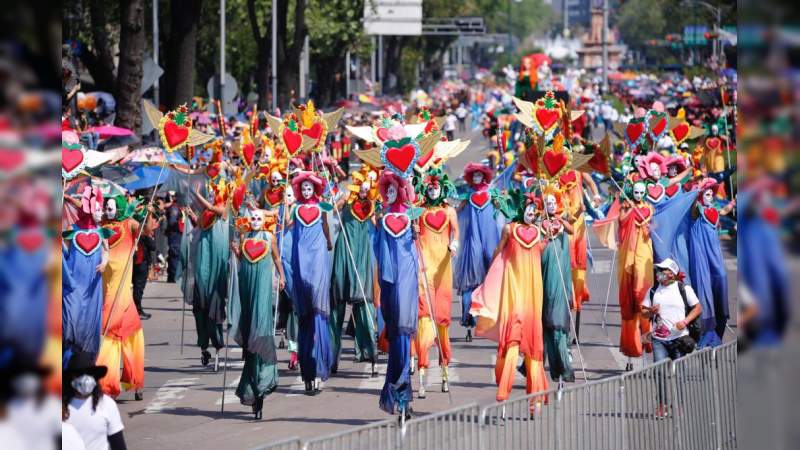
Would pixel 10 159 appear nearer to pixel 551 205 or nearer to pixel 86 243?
pixel 86 243

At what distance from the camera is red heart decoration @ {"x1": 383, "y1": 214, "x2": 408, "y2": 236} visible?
42.6 feet

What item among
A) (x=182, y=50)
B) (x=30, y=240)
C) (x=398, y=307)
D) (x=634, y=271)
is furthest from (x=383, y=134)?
(x=182, y=50)

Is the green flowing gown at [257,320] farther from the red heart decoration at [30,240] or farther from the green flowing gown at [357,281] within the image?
the red heart decoration at [30,240]

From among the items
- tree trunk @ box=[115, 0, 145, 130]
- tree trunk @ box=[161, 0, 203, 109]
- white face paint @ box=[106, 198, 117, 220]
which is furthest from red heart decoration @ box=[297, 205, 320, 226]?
tree trunk @ box=[161, 0, 203, 109]

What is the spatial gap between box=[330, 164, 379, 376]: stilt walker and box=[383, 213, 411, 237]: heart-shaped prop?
254cm

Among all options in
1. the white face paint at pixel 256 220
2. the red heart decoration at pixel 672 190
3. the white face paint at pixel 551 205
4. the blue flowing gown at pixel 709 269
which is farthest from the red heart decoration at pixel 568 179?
the white face paint at pixel 256 220

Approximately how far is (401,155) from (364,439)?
220 inches

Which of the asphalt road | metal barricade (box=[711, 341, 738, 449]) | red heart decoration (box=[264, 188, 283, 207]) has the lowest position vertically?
the asphalt road

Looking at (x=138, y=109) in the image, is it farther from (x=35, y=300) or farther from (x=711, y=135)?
(x=35, y=300)

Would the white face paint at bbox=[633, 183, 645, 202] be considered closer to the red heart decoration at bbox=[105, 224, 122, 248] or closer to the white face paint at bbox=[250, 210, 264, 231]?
the white face paint at bbox=[250, 210, 264, 231]

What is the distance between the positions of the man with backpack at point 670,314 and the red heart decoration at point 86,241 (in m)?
4.30

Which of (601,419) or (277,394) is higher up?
(601,419)

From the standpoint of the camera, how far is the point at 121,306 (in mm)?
13484

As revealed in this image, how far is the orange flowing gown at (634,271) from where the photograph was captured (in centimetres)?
1536
